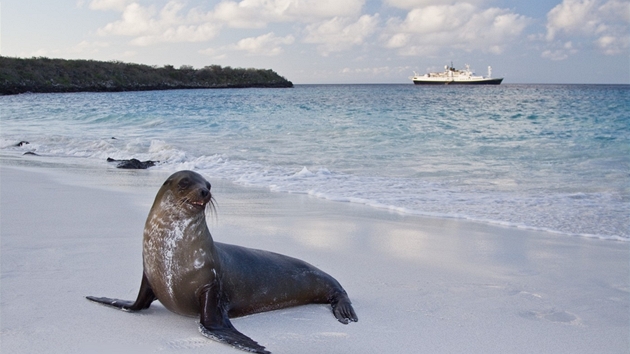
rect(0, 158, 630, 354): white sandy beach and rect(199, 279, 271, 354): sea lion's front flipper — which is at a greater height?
rect(199, 279, 271, 354): sea lion's front flipper

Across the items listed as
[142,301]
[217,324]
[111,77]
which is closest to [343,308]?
[217,324]

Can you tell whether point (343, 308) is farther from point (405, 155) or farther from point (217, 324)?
point (405, 155)

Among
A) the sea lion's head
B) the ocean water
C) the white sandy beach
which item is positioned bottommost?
the ocean water

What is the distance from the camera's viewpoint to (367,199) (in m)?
8.58

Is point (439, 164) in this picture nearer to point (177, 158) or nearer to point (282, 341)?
point (177, 158)

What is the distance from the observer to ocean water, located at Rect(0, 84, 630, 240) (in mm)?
8391

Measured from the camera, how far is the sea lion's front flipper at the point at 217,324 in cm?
322

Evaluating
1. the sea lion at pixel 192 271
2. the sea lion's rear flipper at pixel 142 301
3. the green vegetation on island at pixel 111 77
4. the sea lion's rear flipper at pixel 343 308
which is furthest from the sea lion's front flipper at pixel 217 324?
the green vegetation on island at pixel 111 77

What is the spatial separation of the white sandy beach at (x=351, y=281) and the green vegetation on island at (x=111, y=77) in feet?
174

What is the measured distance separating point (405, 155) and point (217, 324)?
38.0ft

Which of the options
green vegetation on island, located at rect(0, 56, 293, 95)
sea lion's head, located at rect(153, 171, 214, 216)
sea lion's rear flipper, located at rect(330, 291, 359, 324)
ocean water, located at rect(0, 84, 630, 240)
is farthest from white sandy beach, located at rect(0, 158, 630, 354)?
green vegetation on island, located at rect(0, 56, 293, 95)

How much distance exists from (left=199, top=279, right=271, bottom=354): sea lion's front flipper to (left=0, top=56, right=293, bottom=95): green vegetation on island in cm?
5595

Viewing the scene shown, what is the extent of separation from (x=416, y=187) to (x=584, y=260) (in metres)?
4.33

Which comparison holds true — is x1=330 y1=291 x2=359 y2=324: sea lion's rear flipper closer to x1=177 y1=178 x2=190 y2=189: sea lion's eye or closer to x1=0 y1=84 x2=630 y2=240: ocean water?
x1=177 y1=178 x2=190 y2=189: sea lion's eye
